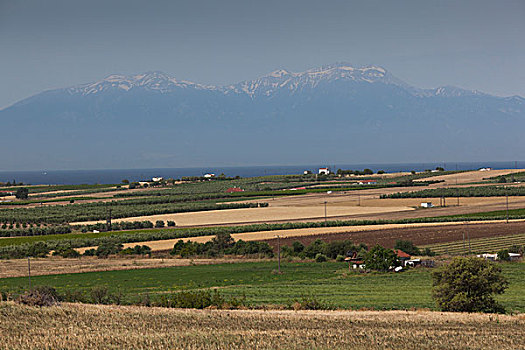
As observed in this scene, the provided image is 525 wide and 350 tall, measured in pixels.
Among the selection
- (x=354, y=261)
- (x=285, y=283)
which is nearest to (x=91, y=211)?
(x=354, y=261)

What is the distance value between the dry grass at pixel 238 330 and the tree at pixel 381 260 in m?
23.1

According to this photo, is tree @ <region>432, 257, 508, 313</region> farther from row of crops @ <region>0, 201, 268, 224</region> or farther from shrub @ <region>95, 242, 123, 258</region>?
row of crops @ <region>0, 201, 268, 224</region>

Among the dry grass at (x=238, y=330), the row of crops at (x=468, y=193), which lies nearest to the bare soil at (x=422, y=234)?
the row of crops at (x=468, y=193)

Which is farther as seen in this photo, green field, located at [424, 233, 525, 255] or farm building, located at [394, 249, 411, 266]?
green field, located at [424, 233, 525, 255]

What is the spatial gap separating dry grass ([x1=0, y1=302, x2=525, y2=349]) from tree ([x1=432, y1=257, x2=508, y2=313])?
15.5 ft

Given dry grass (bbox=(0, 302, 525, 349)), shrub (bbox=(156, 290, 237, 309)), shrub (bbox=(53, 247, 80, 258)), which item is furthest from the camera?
shrub (bbox=(53, 247, 80, 258))

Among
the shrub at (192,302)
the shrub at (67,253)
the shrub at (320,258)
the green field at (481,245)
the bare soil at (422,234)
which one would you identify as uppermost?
the shrub at (192,302)

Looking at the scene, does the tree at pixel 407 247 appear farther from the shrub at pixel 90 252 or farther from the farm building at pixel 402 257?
the shrub at pixel 90 252

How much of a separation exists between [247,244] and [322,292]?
23.1 meters

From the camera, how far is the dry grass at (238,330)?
56.2ft

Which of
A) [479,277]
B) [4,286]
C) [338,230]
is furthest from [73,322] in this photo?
[338,230]

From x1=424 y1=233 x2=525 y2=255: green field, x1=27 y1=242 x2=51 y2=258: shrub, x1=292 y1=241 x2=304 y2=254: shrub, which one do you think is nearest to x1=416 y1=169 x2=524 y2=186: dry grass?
x1=424 y1=233 x2=525 y2=255: green field

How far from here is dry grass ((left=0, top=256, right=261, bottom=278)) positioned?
49594mm

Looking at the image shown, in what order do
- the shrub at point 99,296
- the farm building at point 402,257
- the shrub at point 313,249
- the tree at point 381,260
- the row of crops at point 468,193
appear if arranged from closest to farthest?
the shrub at point 99,296 → the tree at point 381,260 → the farm building at point 402,257 → the shrub at point 313,249 → the row of crops at point 468,193
